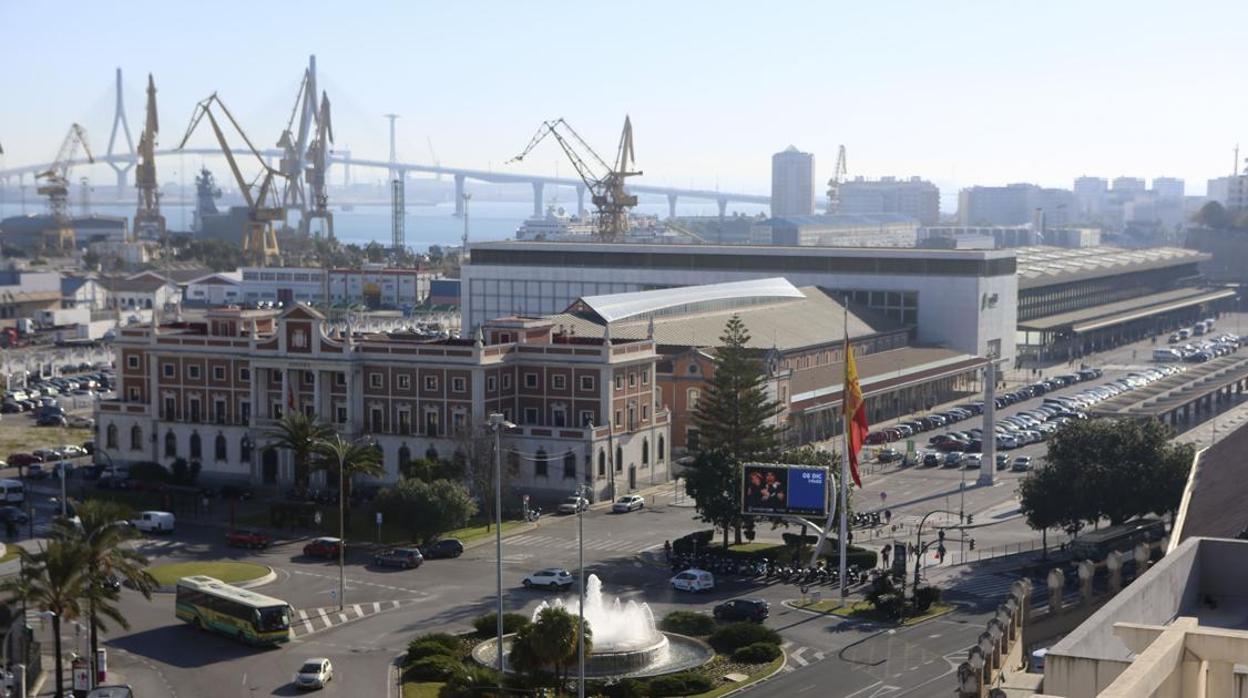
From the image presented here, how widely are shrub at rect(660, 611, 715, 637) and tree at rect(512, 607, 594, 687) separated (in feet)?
20.7

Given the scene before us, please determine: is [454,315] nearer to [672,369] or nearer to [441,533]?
[672,369]

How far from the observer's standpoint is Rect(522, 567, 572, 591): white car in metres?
48.9

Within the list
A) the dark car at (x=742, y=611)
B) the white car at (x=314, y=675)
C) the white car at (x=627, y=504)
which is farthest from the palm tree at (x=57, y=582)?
the white car at (x=627, y=504)

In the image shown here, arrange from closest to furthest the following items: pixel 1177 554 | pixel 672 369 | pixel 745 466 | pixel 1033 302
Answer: pixel 1177 554, pixel 745 466, pixel 672 369, pixel 1033 302

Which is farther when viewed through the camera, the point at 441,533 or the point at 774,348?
the point at 774,348

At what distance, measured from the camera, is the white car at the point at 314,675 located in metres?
38.9

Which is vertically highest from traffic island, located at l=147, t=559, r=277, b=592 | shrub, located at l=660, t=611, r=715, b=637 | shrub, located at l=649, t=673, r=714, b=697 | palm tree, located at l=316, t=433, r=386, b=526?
palm tree, located at l=316, t=433, r=386, b=526

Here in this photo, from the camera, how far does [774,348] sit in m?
77.9

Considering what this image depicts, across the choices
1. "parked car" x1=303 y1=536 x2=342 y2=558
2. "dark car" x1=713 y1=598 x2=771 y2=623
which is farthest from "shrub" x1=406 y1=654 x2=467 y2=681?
"parked car" x1=303 y1=536 x2=342 y2=558

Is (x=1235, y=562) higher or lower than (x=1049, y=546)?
higher

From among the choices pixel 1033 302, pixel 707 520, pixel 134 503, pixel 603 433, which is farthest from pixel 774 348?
pixel 1033 302

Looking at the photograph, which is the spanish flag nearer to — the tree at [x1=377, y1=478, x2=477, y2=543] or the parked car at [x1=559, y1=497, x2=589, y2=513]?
the tree at [x1=377, y1=478, x2=477, y2=543]

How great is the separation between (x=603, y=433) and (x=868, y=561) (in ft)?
51.5

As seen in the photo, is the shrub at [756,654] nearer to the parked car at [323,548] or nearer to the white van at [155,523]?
the parked car at [323,548]
